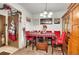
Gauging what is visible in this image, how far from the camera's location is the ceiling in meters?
2.18

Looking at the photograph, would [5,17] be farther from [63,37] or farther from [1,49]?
[63,37]

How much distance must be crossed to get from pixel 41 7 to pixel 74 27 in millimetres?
650

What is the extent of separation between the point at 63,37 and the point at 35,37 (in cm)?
49

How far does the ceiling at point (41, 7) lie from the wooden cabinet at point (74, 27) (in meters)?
0.12

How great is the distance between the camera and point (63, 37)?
2.19 meters

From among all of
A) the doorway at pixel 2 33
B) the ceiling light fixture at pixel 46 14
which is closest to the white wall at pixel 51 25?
the ceiling light fixture at pixel 46 14

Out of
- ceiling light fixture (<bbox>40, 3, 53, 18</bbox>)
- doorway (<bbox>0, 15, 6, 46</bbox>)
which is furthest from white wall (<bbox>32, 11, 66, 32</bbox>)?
doorway (<bbox>0, 15, 6, 46</bbox>)

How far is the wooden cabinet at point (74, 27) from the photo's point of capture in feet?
6.91

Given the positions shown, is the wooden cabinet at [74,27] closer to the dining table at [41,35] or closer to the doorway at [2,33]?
the dining table at [41,35]

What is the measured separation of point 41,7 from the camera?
2.21 metres

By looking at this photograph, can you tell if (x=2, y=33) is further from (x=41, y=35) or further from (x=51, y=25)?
(x=51, y=25)

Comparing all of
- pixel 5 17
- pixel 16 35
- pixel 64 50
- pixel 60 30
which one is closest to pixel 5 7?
pixel 5 17

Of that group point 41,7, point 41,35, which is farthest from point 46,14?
point 41,35
